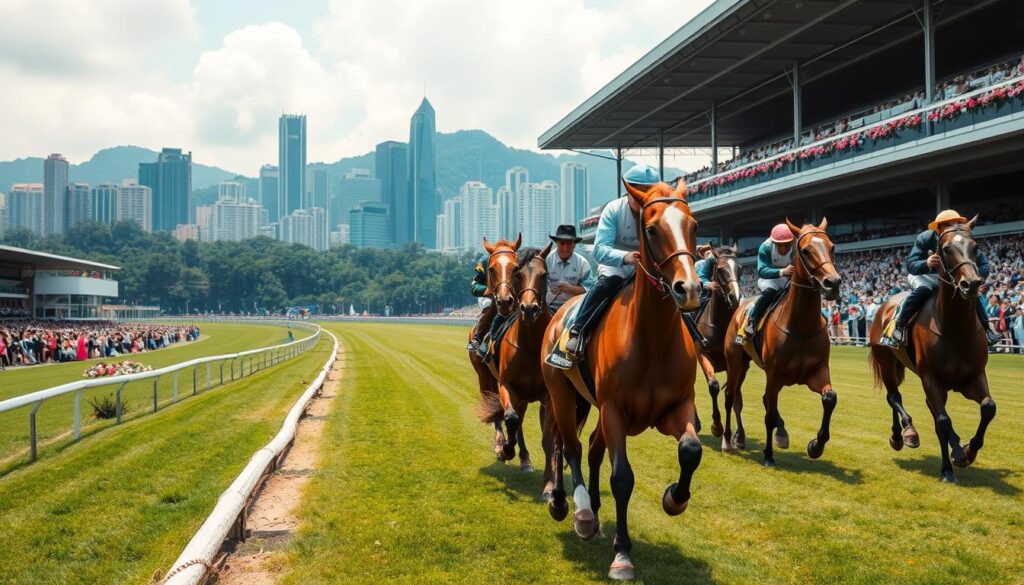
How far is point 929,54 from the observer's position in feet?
86.9

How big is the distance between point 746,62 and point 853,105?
927 cm

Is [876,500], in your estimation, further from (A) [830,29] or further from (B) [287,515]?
(A) [830,29]

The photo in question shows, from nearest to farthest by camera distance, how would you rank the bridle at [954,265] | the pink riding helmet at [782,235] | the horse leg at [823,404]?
the bridle at [954,265] → the horse leg at [823,404] → the pink riding helmet at [782,235]

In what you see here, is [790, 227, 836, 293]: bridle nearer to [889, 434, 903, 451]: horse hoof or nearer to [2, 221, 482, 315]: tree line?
[889, 434, 903, 451]: horse hoof

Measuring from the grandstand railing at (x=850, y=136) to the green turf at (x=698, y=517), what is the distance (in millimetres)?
16659

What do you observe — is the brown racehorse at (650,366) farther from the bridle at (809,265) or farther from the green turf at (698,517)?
the bridle at (809,265)

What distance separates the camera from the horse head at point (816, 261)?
22.8 feet

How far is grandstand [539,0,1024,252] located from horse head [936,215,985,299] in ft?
61.3

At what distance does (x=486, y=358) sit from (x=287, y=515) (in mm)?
3035

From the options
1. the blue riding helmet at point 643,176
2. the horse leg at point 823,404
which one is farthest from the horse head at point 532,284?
the horse leg at point 823,404

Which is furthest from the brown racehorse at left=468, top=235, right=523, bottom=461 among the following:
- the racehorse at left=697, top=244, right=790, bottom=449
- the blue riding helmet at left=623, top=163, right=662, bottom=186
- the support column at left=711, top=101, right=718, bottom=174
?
the support column at left=711, top=101, right=718, bottom=174

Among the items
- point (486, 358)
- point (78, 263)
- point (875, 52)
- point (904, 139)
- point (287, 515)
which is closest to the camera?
point (287, 515)

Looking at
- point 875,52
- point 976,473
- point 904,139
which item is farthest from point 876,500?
point 875,52

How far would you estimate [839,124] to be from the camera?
104 ft
